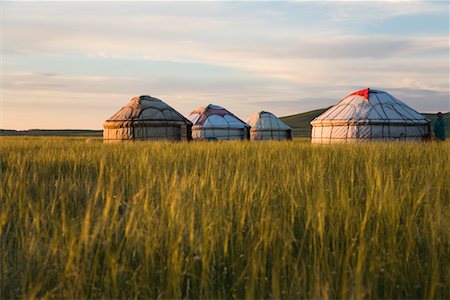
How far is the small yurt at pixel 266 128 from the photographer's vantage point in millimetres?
33031

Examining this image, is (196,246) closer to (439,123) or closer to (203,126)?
(439,123)

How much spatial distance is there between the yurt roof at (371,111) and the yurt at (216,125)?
27.7 feet

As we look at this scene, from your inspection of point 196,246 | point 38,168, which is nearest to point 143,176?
point 38,168

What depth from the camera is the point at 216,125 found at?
27656mm

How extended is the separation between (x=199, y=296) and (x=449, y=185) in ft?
10.8

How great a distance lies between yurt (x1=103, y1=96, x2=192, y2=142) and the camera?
2058 cm

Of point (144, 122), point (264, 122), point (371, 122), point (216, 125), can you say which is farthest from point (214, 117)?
point (371, 122)

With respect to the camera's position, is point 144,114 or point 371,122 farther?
point 144,114

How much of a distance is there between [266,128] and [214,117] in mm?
6316

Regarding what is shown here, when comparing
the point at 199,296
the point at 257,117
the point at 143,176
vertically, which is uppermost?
the point at 257,117

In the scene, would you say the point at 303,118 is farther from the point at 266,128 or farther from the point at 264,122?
the point at 266,128

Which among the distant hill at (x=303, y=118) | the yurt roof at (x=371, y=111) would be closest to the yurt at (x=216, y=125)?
the yurt roof at (x=371, y=111)

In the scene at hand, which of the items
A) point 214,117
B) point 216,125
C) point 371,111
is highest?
point 214,117

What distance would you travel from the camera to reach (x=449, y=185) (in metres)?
4.27
